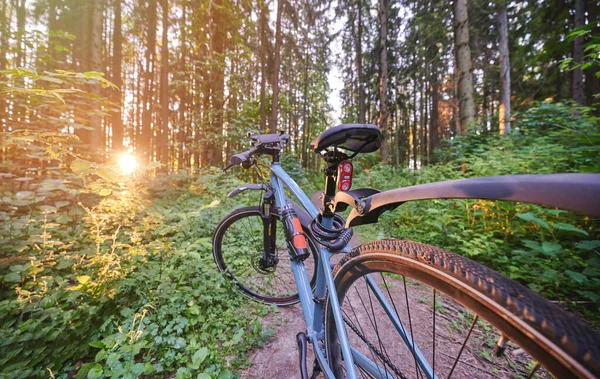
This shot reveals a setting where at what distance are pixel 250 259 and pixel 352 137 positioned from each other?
2009mm

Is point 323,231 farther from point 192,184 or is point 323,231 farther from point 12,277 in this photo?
point 192,184

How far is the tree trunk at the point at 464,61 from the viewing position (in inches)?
246

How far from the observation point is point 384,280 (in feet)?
3.09

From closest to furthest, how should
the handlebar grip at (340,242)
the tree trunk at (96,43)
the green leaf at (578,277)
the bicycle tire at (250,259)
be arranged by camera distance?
1. the handlebar grip at (340,242)
2. the green leaf at (578,277)
3. the bicycle tire at (250,259)
4. the tree trunk at (96,43)

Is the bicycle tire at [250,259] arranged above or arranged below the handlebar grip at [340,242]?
below

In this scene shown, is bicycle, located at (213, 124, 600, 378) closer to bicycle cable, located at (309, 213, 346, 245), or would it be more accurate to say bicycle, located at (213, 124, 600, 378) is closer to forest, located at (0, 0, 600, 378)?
bicycle cable, located at (309, 213, 346, 245)

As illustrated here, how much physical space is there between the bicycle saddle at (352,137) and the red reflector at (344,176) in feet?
0.35

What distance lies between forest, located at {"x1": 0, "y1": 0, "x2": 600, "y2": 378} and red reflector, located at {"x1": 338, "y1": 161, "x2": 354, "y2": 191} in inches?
53.6

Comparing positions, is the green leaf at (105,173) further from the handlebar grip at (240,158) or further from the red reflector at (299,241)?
the red reflector at (299,241)

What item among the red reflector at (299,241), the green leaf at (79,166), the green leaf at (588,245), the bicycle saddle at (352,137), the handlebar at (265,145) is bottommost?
the green leaf at (588,245)

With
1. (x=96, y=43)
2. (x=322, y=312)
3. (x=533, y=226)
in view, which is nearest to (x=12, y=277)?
(x=322, y=312)

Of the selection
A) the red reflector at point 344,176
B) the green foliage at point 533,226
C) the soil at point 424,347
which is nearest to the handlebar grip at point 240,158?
the red reflector at point 344,176

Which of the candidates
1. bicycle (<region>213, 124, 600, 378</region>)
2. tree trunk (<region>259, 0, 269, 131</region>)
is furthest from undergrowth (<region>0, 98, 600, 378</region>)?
tree trunk (<region>259, 0, 269, 131</region>)

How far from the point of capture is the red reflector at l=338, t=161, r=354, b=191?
112 centimetres
